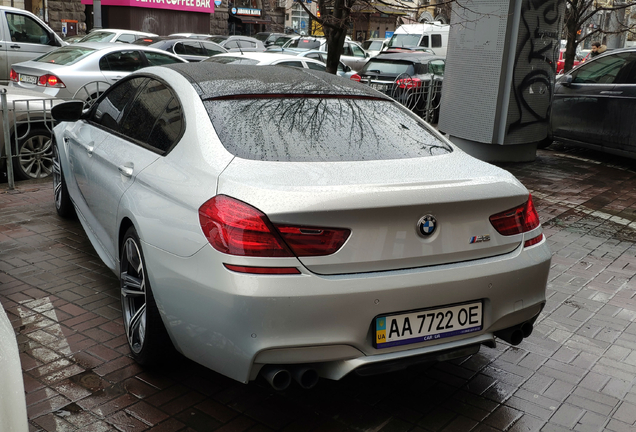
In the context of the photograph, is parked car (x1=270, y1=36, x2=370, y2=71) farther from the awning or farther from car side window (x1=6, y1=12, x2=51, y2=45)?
the awning

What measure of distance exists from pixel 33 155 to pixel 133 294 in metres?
4.84

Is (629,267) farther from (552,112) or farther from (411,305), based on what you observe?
(552,112)

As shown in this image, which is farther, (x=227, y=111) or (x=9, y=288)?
(x=9, y=288)

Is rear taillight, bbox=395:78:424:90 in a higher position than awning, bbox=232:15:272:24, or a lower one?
lower

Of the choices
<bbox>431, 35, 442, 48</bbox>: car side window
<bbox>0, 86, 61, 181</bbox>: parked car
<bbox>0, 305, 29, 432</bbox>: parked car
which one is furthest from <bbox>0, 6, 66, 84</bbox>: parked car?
<bbox>431, 35, 442, 48</bbox>: car side window

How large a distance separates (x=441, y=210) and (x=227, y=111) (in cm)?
122

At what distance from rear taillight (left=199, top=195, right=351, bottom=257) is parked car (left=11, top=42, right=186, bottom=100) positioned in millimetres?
7502

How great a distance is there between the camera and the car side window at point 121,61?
10891mm

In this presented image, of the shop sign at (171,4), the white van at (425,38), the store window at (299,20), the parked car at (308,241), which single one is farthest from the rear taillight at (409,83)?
the store window at (299,20)

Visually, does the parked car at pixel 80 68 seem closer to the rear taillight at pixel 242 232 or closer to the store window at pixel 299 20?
the rear taillight at pixel 242 232

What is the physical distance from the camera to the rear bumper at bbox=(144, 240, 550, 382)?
8.73 feet

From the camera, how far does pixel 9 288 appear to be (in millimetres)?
4543

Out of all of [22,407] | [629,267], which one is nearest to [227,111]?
[22,407]

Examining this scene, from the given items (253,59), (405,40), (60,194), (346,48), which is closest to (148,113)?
(60,194)
